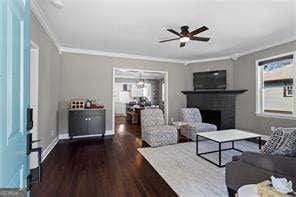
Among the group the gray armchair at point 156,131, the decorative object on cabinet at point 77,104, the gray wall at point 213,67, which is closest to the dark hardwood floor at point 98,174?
the gray armchair at point 156,131

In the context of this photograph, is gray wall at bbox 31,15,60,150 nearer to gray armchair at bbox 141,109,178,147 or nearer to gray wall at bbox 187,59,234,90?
gray armchair at bbox 141,109,178,147

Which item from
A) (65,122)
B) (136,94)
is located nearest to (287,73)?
(65,122)

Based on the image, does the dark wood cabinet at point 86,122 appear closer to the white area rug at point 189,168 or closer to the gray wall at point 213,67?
the white area rug at point 189,168

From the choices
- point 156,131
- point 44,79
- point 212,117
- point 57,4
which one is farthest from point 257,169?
point 212,117

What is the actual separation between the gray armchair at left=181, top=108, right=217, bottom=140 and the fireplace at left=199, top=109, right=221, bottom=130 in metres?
1.03

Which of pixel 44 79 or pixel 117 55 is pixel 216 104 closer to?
pixel 117 55

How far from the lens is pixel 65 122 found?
16.9 feet

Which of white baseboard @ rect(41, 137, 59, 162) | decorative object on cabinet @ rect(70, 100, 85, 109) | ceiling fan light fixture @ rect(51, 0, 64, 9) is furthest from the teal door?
decorative object on cabinet @ rect(70, 100, 85, 109)

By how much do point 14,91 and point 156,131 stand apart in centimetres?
369

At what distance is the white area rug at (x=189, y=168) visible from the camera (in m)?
2.43

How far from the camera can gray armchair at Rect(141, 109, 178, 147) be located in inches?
171

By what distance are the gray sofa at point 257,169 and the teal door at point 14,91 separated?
1.98 metres

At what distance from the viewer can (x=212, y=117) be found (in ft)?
20.6

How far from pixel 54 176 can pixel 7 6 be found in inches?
107
